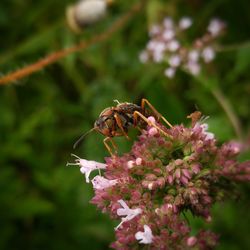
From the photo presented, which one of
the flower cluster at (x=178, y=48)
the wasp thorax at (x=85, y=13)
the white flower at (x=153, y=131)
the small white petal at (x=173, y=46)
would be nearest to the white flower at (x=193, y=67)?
the flower cluster at (x=178, y=48)

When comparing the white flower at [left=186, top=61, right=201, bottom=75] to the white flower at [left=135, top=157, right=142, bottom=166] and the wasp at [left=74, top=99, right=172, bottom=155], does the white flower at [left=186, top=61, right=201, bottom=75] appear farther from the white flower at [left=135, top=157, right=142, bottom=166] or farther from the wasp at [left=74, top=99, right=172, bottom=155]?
the white flower at [left=135, top=157, right=142, bottom=166]

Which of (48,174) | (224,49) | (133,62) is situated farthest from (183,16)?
(48,174)

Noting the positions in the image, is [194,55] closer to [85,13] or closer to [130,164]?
[85,13]

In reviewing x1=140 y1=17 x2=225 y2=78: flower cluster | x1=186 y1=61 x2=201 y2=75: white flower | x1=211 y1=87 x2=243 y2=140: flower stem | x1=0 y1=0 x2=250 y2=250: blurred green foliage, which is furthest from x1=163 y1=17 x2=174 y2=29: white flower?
x1=211 y1=87 x2=243 y2=140: flower stem

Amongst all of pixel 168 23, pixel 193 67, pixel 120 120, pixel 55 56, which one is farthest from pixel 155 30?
pixel 120 120

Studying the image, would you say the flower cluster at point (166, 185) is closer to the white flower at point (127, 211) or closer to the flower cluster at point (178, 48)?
the white flower at point (127, 211)
